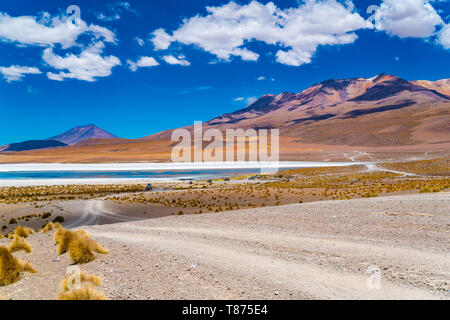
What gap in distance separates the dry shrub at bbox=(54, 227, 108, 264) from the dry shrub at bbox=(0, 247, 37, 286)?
3.23 ft

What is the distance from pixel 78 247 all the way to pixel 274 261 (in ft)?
16.0

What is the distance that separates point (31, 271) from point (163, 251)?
303 centimetres

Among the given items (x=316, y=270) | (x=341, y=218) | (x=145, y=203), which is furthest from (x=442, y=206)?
(x=145, y=203)

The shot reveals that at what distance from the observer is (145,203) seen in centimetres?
2767

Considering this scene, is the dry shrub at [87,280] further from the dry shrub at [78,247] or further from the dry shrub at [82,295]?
the dry shrub at [78,247]

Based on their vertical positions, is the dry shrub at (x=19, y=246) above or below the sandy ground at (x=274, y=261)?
below

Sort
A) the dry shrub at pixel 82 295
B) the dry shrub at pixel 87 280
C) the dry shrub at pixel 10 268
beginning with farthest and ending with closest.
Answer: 1. the dry shrub at pixel 10 268
2. the dry shrub at pixel 87 280
3. the dry shrub at pixel 82 295

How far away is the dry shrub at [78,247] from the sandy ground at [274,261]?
10.8 inches

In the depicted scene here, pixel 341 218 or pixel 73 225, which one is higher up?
pixel 341 218

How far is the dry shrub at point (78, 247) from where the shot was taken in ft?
26.5

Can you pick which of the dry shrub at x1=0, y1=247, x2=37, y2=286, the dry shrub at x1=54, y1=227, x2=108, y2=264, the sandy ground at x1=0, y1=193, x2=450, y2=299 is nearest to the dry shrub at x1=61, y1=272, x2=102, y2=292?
the sandy ground at x1=0, y1=193, x2=450, y2=299

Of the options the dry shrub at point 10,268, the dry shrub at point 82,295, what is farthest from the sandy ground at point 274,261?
the dry shrub at point 82,295
